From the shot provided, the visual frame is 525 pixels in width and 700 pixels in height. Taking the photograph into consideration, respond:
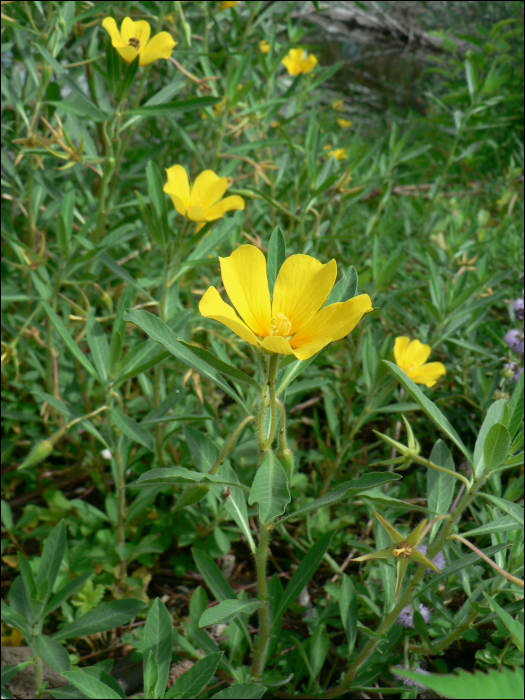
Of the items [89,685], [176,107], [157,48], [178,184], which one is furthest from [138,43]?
[89,685]

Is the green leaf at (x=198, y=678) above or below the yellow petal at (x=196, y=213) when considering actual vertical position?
below

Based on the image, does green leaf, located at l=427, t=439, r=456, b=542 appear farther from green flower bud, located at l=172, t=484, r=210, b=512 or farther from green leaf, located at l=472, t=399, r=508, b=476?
green flower bud, located at l=172, t=484, r=210, b=512

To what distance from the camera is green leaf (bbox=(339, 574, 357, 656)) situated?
134 centimetres

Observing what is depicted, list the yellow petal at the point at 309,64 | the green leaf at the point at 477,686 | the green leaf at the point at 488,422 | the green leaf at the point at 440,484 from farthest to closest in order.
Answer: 1. the yellow petal at the point at 309,64
2. the green leaf at the point at 440,484
3. the green leaf at the point at 488,422
4. the green leaf at the point at 477,686

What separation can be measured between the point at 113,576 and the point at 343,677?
0.83m

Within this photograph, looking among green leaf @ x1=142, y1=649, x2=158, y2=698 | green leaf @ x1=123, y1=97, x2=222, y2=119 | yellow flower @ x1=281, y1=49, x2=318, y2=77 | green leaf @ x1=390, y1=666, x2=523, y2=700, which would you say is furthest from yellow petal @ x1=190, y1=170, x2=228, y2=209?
yellow flower @ x1=281, y1=49, x2=318, y2=77

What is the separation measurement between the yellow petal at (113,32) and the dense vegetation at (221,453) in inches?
1.7

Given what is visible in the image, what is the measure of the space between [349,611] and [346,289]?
0.86 m

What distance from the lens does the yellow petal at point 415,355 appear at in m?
1.74

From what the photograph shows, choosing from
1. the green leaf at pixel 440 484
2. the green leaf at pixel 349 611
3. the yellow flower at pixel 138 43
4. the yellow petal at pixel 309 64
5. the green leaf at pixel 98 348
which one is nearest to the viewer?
the green leaf at pixel 440 484

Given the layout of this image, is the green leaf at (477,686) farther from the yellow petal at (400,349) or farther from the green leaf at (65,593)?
the yellow petal at (400,349)

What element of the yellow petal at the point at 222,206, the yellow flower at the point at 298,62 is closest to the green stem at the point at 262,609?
the yellow petal at the point at 222,206

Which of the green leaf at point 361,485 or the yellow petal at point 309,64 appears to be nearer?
the green leaf at point 361,485

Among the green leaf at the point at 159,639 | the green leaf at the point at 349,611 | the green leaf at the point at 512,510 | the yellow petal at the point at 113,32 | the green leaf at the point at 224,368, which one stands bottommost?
the green leaf at the point at 349,611
